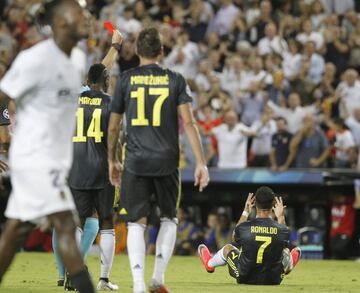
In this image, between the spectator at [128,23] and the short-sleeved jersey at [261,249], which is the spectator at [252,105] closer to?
the spectator at [128,23]

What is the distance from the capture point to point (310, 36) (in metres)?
21.0

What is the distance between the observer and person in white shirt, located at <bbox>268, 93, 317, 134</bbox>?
1892cm

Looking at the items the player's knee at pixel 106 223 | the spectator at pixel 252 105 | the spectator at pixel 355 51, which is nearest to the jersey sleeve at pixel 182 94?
the player's knee at pixel 106 223

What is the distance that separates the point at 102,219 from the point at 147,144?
2013mm

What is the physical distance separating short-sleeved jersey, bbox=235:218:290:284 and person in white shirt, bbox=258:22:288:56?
1015cm

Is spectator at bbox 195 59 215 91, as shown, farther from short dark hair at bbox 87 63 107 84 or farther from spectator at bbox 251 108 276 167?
short dark hair at bbox 87 63 107 84

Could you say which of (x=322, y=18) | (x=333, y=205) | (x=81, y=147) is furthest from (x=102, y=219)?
(x=322, y=18)

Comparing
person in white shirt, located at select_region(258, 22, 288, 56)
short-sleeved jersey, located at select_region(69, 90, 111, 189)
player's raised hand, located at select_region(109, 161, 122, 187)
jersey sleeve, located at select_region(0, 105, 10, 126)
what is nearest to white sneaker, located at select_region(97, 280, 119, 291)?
short-sleeved jersey, located at select_region(69, 90, 111, 189)

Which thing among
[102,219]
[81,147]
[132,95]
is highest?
[132,95]

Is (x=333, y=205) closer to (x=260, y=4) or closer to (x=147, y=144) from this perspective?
(x=260, y=4)

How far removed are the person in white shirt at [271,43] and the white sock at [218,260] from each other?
948 centimetres

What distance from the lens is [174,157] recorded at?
28.4ft

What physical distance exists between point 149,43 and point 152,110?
575 mm

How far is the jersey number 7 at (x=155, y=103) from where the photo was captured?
8602 millimetres
